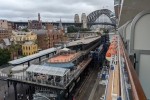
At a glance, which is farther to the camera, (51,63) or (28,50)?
(28,50)

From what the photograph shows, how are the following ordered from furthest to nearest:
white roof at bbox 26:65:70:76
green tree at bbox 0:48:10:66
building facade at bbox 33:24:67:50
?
building facade at bbox 33:24:67:50, green tree at bbox 0:48:10:66, white roof at bbox 26:65:70:76

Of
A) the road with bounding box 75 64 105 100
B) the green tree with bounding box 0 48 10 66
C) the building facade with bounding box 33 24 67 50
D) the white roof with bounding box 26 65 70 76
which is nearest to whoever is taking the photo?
the white roof with bounding box 26 65 70 76

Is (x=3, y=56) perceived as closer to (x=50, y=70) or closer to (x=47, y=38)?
(x=50, y=70)

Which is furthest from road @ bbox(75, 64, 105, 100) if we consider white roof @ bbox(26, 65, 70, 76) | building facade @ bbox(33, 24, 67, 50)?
building facade @ bbox(33, 24, 67, 50)

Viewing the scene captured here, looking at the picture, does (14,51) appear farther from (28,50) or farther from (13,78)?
(13,78)

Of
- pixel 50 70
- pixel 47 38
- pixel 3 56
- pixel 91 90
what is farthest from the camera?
pixel 47 38

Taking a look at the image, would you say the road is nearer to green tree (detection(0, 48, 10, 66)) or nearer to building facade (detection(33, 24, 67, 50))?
green tree (detection(0, 48, 10, 66))

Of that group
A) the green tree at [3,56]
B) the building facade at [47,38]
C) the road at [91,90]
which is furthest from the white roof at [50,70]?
the building facade at [47,38]

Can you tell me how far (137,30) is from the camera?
488 cm

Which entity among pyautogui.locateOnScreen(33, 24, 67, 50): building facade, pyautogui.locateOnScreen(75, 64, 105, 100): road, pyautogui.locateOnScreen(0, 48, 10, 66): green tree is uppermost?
pyautogui.locateOnScreen(33, 24, 67, 50): building facade

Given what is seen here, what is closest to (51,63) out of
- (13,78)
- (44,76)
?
(44,76)

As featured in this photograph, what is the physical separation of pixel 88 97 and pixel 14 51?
1149 inches

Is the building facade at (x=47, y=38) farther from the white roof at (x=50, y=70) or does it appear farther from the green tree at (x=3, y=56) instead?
the white roof at (x=50, y=70)

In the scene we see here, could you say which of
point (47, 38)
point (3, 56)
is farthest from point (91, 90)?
point (47, 38)
